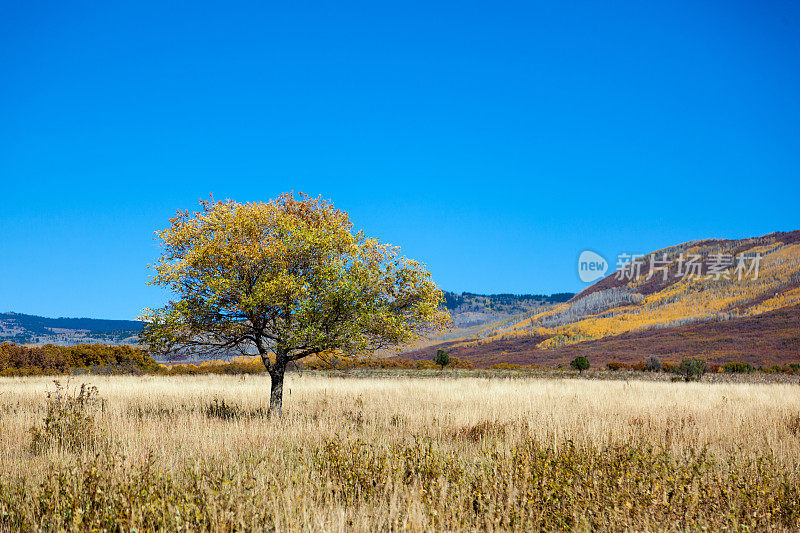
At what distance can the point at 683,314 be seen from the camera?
12544 centimetres

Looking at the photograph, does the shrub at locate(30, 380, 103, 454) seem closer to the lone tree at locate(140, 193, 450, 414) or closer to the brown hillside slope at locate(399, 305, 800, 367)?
the lone tree at locate(140, 193, 450, 414)

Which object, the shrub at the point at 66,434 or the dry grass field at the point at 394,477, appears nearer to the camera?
the dry grass field at the point at 394,477

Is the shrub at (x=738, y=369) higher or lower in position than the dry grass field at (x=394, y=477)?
lower

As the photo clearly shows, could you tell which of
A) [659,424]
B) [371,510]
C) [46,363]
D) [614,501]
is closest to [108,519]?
[371,510]

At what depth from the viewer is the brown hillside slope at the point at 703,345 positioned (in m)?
71.7

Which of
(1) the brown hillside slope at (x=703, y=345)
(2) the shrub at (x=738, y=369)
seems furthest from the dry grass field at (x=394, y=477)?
(1) the brown hillside slope at (x=703, y=345)

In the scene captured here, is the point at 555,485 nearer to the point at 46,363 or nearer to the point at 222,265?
the point at 222,265

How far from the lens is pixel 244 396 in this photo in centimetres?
1670

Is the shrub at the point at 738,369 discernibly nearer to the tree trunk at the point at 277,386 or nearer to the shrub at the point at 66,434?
the tree trunk at the point at 277,386

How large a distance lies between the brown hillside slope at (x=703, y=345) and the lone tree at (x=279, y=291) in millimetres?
68937

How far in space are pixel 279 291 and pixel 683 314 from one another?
135m

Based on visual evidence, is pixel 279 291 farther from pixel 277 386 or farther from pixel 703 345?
pixel 703 345

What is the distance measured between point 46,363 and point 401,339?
111 feet

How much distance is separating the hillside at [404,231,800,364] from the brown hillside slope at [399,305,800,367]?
0.57 ft
